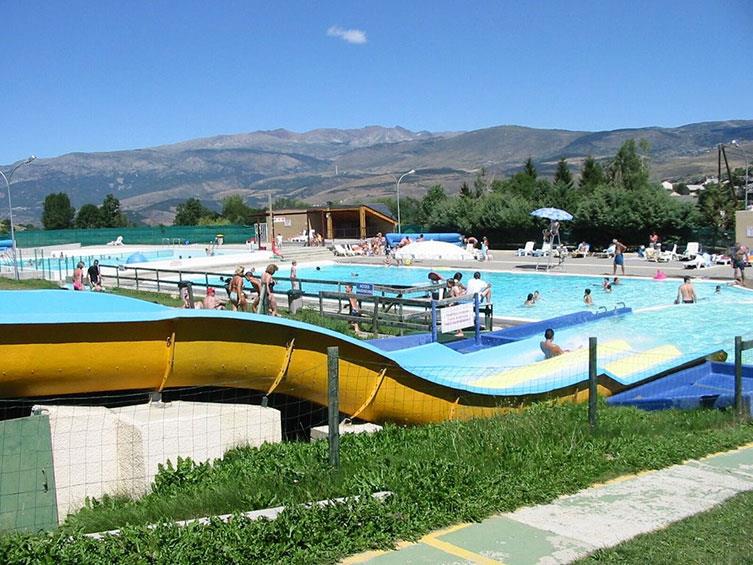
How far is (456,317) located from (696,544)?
31.7ft

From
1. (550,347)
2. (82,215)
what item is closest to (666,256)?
(550,347)

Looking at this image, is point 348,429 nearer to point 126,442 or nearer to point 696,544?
point 126,442

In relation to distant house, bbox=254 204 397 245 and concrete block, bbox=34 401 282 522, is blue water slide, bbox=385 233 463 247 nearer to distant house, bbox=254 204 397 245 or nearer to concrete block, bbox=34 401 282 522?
distant house, bbox=254 204 397 245

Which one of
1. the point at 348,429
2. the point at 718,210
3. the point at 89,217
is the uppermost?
the point at 89,217

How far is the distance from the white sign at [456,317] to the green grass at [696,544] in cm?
889

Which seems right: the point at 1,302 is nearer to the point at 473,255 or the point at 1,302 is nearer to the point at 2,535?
the point at 2,535

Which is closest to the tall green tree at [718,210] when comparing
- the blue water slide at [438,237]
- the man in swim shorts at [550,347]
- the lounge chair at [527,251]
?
the lounge chair at [527,251]

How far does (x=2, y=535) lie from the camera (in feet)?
16.6

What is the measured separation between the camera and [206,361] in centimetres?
763

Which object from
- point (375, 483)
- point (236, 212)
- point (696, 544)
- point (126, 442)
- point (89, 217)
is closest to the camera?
point (696, 544)

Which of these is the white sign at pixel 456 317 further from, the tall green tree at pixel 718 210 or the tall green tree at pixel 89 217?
the tall green tree at pixel 89 217

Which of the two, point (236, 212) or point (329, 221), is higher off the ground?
point (236, 212)

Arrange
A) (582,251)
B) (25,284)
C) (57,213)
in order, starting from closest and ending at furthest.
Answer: (25,284)
(582,251)
(57,213)

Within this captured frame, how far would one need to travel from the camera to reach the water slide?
6.93 m
